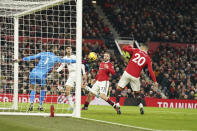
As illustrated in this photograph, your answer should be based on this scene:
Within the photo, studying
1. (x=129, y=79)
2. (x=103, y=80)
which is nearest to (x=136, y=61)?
(x=129, y=79)

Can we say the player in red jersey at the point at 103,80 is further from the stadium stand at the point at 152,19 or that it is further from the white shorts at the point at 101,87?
the stadium stand at the point at 152,19

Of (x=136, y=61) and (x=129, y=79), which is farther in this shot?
(x=129, y=79)

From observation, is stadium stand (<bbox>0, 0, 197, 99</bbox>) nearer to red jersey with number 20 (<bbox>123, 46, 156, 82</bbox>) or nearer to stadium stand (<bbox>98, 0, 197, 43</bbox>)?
stadium stand (<bbox>98, 0, 197, 43</bbox>)

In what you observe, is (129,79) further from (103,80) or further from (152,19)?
(152,19)

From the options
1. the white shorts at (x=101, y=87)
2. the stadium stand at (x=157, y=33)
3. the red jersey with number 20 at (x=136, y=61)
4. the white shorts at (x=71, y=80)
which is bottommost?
the white shorts at (x=101, y=87)

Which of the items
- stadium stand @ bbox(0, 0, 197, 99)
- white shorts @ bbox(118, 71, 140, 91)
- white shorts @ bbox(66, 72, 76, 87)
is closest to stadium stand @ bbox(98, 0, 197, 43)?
stadium stand @ bbox(0, 0, 197, 99)

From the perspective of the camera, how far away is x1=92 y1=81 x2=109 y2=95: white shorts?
47.1 ft

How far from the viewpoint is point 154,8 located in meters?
32.8

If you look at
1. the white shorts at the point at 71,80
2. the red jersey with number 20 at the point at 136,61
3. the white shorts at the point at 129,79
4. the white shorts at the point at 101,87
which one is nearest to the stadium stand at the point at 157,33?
the white shorts at the point at 101,87

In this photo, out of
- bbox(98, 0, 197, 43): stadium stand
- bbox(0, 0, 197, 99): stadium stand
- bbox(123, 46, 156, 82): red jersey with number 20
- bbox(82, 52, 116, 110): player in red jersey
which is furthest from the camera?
bbox(98, 0, 197, 43): stadium stand

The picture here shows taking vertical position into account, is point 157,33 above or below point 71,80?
above

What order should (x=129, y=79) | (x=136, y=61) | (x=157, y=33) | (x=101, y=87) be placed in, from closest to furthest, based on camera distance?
(x=136, y=61), (x=129, y=79), (x=101, y=87), (x=157, y=33)

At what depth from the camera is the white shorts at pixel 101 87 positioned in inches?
566

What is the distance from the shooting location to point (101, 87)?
14508 mm
